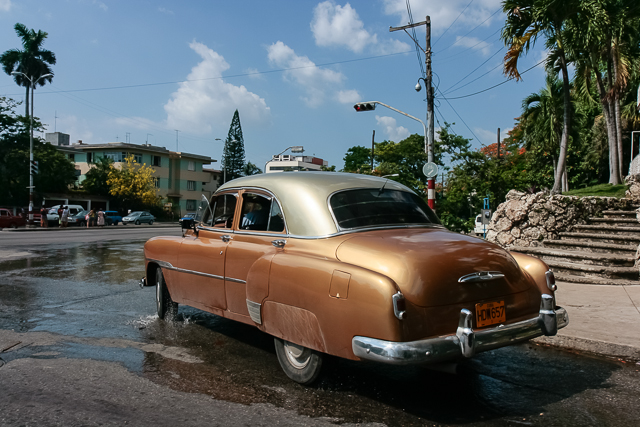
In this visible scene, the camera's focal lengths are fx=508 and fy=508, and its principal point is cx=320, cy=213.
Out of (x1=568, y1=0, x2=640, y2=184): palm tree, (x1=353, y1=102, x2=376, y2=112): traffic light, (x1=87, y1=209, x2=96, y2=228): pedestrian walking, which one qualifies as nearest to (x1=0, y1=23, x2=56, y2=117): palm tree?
(x1=87, y1=209, x2=96, y2=228): pedestrian walking

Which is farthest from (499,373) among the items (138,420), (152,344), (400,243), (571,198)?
(571,198)

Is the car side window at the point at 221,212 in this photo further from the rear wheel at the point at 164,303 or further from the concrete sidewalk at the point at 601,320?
the concrete sidewalk at the point at 601,320

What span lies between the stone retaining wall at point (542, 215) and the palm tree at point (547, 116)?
22867 millimetres

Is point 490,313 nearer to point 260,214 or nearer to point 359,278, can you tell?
point 359,278

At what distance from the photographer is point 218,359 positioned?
479 centimetres

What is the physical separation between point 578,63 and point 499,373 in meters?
20.6

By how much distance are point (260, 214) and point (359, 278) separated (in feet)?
5.46

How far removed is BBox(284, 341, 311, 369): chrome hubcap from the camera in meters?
4.00

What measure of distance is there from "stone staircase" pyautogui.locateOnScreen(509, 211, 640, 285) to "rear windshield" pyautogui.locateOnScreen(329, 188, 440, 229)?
5687 millimetres

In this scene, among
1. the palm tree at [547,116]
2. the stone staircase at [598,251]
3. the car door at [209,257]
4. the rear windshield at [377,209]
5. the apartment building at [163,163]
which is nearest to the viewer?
the rear windshield at [377,209]

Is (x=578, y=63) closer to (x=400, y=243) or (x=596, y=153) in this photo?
(x=596, y=153)

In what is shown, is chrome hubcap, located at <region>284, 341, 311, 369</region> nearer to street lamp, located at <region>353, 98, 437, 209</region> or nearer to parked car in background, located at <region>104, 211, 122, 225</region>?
street lamp, located at <region>353, 98, 437, 209</region>

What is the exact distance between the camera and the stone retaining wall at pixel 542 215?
11.4 meters

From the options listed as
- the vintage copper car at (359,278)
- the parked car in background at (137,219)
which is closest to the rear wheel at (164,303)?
the vintage copper car at (359,278)
